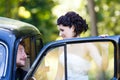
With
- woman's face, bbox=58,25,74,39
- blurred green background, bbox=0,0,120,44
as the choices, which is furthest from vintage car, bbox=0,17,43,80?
blurred green background, bbox=0,0,120,44

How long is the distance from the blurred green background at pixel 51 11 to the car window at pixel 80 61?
8382mm

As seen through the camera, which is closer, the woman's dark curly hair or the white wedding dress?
the white wedding dress

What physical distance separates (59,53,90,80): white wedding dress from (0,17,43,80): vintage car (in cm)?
61

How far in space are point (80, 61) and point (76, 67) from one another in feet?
0.22

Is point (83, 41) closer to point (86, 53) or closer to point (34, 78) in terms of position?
point (86, 53)

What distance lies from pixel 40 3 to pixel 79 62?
526 inches

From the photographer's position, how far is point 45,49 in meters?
4.92

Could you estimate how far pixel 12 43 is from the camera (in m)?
5.37

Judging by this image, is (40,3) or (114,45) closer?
(114,45)

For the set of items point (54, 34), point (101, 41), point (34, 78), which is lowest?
point (34, 78)

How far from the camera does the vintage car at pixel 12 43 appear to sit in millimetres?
5234

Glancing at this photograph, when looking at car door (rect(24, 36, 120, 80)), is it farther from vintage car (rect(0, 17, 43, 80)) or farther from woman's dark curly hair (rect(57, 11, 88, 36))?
woman's dark curly hair (rect(57, 11, 88, 36))

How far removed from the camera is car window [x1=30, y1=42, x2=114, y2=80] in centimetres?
482

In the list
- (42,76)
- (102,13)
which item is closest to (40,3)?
(102,13)
